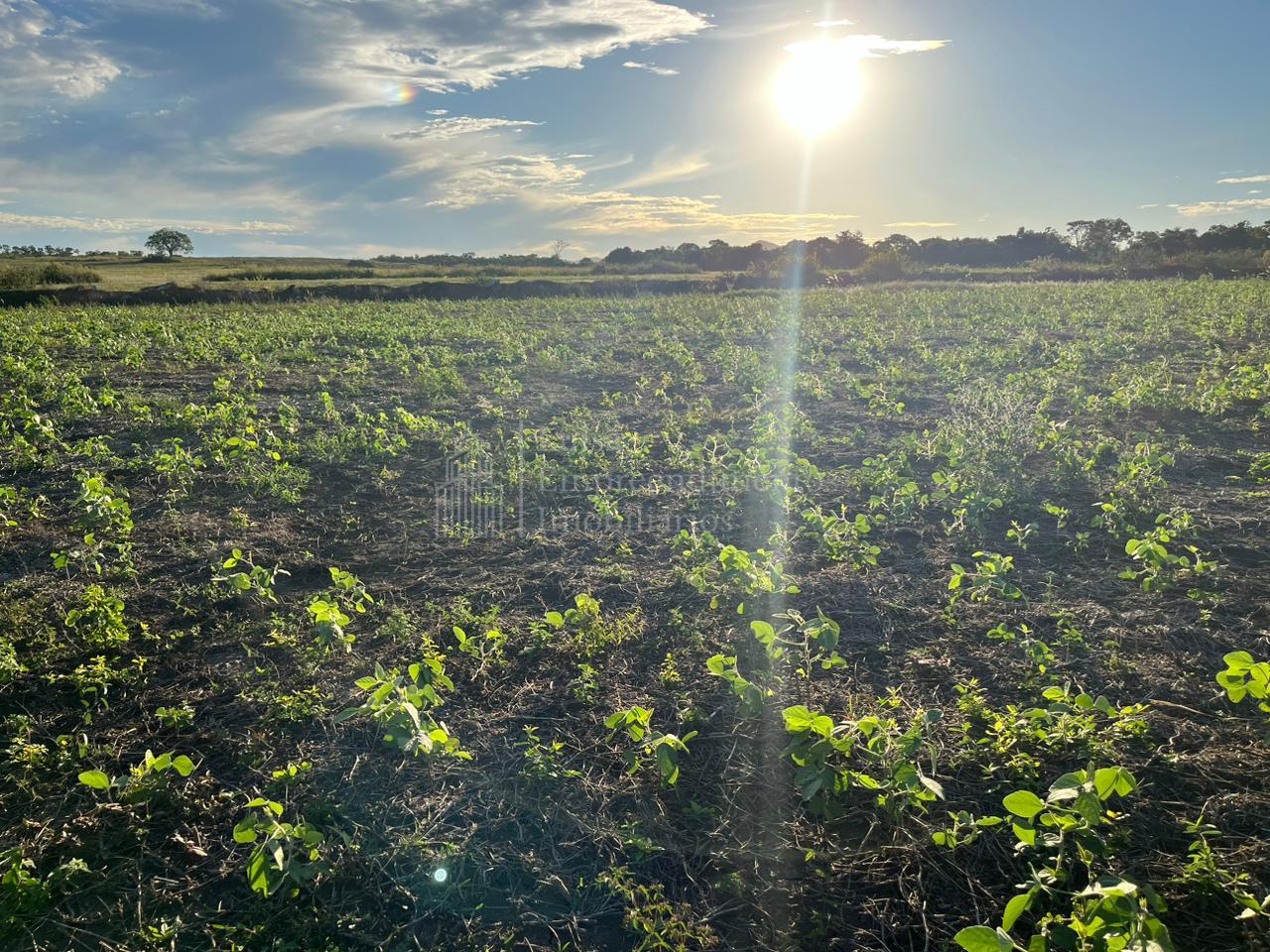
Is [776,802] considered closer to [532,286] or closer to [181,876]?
[181,876]

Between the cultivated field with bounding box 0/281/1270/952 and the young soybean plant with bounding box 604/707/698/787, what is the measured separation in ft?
0.08

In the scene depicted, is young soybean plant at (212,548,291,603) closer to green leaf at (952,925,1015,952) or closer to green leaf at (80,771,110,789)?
green leaf at (80,771,110,789)

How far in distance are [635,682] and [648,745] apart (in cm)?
89

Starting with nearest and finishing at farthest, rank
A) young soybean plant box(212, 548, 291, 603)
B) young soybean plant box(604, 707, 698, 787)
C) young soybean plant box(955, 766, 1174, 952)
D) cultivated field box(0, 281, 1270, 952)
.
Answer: young soybean plant box(955, 766, 1174, 952) → cultivated field box(0, 281, 1270, 952) → young soybean plant box(604, 707, 698, 787) → young soybean plant box(212, 548, 291, 603)

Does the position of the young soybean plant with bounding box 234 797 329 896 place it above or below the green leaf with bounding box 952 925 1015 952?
below

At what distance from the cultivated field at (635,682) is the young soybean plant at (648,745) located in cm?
3

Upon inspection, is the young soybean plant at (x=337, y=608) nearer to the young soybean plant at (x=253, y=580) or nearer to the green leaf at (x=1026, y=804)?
the young soybean plant at (x=253, y=580)

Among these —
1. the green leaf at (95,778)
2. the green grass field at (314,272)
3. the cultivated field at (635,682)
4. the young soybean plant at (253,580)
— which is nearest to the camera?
the cultivated field at (635,682)

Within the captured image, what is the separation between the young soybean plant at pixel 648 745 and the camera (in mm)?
2795

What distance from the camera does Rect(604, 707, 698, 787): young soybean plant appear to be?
279 cm

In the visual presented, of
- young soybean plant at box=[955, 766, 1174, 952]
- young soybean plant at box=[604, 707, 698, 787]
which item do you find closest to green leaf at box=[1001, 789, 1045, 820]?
young soybean plant at box=[955, 766, 1174, 952]

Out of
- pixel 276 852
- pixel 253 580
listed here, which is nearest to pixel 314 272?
pixel 253 580

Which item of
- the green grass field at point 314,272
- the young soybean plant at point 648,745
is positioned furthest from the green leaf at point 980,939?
the green grass field at point 314,272

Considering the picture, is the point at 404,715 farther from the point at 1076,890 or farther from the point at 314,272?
the point at 314,272
